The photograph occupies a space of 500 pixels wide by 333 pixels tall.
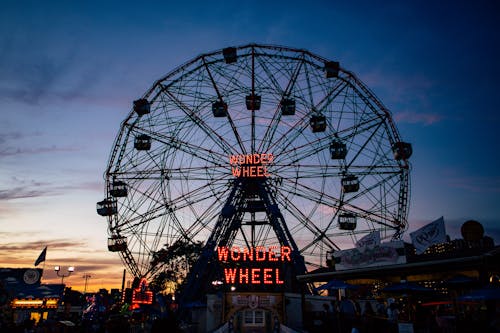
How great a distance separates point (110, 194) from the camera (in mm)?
32594

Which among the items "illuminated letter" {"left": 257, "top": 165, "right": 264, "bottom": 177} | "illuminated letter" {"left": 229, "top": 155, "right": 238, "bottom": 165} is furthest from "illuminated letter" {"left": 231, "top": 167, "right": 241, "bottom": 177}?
"illuminated letter" {"left": 257, "top": 165, "right": 264, "bottom": 177}

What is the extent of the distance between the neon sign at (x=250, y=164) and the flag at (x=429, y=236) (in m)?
15.3

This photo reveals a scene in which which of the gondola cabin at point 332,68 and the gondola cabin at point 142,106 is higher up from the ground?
the gondola cabin at point 332,68

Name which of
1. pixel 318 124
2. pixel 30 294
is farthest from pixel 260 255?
pixel 30 294

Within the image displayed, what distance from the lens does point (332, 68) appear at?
102 feet

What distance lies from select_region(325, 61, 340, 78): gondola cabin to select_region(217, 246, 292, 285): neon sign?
1462cm

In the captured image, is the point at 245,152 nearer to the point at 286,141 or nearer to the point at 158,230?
the point at 286,141

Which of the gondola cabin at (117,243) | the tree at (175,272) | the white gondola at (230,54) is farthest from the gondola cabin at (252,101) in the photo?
the tree at (175,272)

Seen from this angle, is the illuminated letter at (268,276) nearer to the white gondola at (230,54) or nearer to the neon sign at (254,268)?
the neon sign at (254,268)

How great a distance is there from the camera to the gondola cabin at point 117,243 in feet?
105

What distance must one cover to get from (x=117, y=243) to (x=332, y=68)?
76.8 ft

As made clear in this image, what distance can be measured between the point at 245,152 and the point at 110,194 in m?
12.3

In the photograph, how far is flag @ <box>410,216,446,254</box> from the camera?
17.9 metres

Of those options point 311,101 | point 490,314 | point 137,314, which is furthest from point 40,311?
point 490,314
